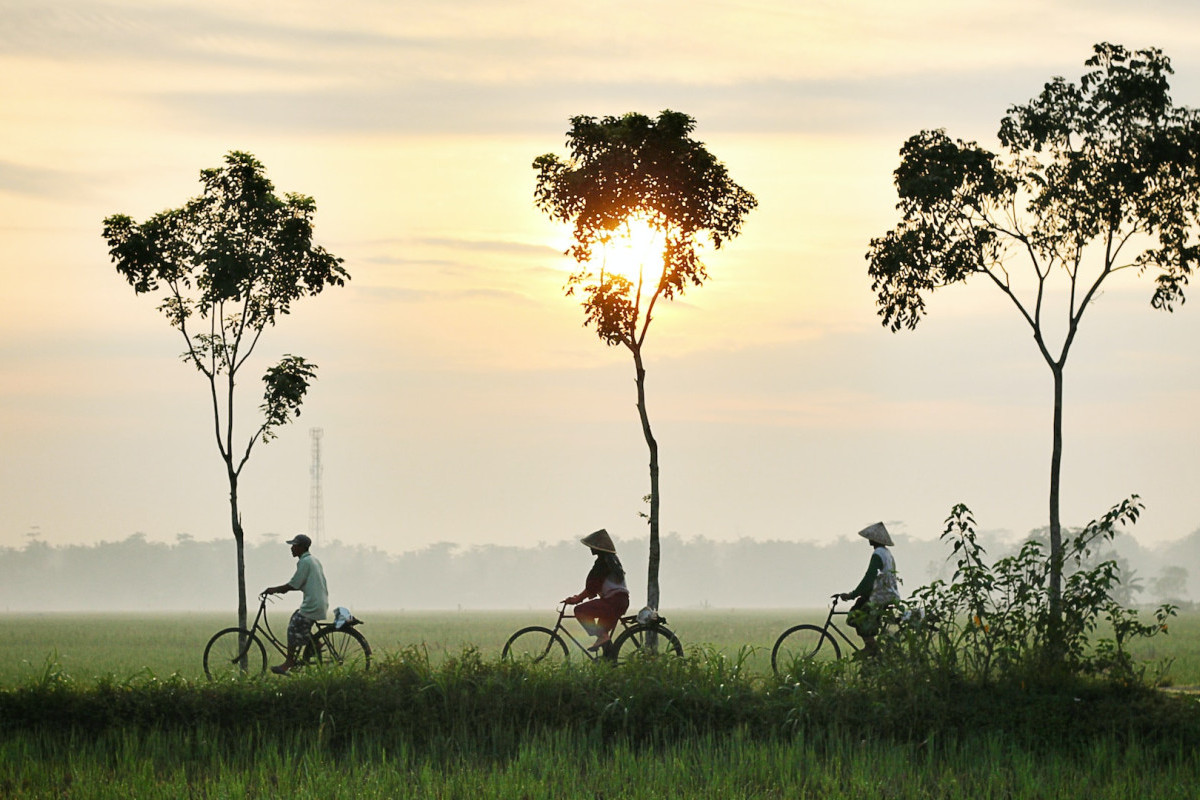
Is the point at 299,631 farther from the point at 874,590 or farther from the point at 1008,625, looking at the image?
the point at 1008,625

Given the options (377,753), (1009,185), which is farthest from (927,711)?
(1009,185)

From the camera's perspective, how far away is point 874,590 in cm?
1822

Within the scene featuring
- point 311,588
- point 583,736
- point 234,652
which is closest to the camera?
point 583,736

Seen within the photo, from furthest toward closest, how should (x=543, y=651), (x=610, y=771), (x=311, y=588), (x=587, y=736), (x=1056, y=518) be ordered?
(x=1056, y=518)
(x=311, y=588)
(x=543, y=651)
(x=587, y=736)
(x=610, y=771)

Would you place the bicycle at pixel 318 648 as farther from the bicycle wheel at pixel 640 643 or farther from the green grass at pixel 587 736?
the bicycle wheel at pixel 640 643

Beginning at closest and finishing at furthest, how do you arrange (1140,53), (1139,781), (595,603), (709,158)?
(1139,781), (595,603), (1140,53), (709,158)

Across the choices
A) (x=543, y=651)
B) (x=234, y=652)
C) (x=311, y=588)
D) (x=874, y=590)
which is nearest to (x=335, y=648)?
(x=311, y=588)

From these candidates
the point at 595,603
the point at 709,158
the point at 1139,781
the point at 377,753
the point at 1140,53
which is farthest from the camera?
the point at 709,158

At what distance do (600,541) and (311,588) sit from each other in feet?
14.3

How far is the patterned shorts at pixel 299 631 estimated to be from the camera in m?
19.9

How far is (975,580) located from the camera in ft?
55.2

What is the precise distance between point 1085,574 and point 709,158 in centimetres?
1205

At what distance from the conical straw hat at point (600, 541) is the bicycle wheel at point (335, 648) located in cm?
343

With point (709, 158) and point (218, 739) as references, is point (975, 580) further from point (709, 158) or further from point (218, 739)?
point (709, 158)
